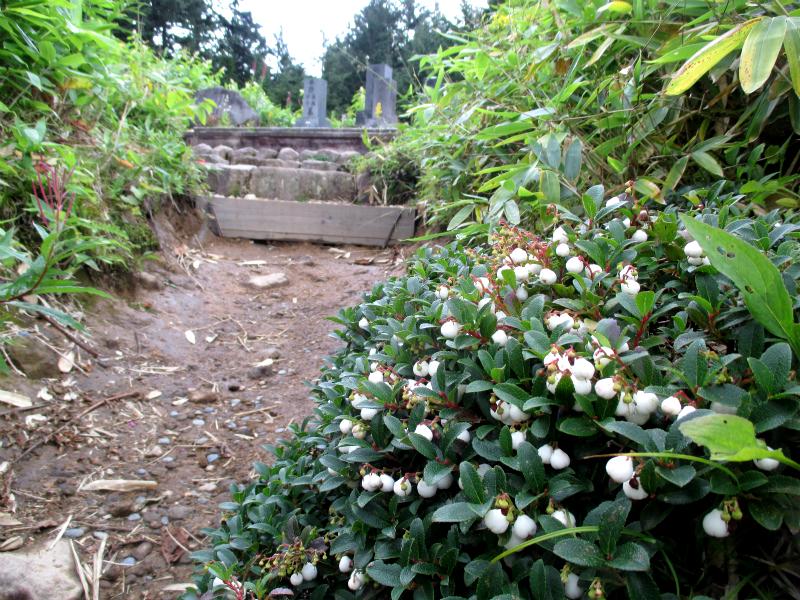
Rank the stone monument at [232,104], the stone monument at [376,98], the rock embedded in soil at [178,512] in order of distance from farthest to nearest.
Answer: the stone monument at [376,98], the stone monument at [232,104], the rock embedded in soil at [178,512]

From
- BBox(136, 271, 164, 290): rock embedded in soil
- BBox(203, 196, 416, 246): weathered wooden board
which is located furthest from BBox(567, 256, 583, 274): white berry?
BBox(203, 196, 416, 246): weathered wooden board

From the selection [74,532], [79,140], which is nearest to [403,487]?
[74,532]

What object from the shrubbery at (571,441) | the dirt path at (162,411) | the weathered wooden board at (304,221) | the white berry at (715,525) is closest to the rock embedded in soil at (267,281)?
the dirt path at (162,411)

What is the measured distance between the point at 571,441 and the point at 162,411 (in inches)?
73.9

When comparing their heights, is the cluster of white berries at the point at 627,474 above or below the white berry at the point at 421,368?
above

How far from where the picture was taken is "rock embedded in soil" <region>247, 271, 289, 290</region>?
3.56 meters

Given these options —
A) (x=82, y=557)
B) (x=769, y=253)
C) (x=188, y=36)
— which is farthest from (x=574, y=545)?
(x=188, y=36)

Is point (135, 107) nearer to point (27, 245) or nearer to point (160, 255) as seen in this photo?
point (160, 255)

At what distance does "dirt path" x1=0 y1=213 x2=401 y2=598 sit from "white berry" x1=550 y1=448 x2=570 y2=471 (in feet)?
3.76

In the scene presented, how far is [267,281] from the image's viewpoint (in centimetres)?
361

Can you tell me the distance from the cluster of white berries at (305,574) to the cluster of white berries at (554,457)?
16.9 inches

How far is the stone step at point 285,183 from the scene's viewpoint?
4770 mm

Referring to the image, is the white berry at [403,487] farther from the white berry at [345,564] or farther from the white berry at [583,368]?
the white berry at [583,368]

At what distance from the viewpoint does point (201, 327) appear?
2.89m
